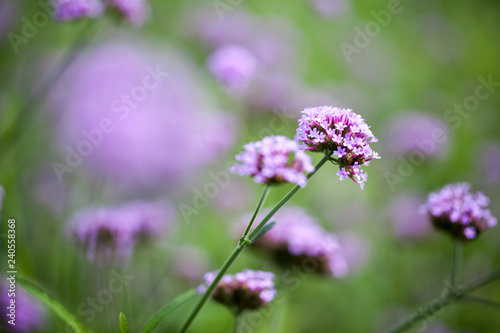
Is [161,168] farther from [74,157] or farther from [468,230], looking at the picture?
[468,230]

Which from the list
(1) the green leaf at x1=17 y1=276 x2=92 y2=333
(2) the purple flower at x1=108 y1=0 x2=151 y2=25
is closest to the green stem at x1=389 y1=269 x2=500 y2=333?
(1) the green leaf at x1=17 y1=276 x2=92 y2=333

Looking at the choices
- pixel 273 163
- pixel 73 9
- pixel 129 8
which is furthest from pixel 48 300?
pixel 129 8

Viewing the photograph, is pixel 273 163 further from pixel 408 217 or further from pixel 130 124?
pixel 408 217

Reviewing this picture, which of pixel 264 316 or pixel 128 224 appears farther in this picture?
pixel 264 316

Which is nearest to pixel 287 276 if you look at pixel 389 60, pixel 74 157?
pixel 74 157

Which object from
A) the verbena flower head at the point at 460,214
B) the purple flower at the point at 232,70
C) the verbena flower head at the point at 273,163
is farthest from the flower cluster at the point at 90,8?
the verbena flower head at the point at 460,214

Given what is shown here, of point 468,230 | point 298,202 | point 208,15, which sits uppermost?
point 208,15
